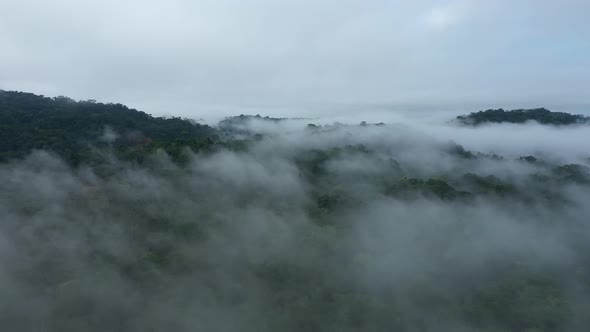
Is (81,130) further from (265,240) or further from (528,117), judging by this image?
(528,117)

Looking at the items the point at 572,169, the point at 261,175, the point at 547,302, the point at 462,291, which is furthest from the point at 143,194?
the point at 572,169

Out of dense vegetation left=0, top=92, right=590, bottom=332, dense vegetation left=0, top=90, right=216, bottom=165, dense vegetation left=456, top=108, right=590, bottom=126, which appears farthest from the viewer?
dense vegetation left=456, top=108, right=590, bottom=126

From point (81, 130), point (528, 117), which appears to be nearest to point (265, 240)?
point (81, 130)

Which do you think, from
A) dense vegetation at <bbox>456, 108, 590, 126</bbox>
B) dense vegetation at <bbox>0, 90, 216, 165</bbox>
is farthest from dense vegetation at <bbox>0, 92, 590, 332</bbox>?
dense vegetation at <bbox>456, 108, 590, 126</bbox>

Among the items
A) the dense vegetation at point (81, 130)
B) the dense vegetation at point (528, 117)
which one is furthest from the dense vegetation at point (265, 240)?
the dense vegetation at point (528, 117)

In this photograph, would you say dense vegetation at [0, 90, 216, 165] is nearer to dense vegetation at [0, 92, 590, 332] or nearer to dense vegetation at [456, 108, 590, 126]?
dense vegetation at [0, 92, 590, 332]

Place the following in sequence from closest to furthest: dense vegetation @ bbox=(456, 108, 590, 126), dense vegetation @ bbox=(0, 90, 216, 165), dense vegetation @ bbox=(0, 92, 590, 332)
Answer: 1. dense vegetation @ bbox=(0, 92, 590, 332)
2. dense vegetation @ bbox=(0, 90, 216, 165)
3. dense vegetation @ bbox=(456, 108, 590, 126)
